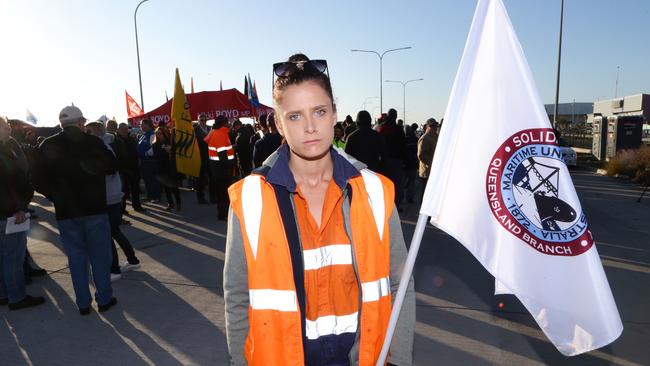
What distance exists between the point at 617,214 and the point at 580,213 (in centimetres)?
798

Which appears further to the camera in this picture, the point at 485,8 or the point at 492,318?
the point at 492,318

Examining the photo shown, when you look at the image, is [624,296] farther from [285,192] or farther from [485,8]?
[285,192]

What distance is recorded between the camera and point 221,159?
8844mm

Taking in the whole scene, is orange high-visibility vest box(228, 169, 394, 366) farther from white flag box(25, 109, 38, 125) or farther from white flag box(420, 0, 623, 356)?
white flag box(25, 109, 38, 125)

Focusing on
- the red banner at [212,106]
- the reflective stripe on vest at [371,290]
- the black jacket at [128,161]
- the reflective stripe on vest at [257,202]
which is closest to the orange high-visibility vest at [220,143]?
the black jacket at [128,161]

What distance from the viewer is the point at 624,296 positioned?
461 centimetres

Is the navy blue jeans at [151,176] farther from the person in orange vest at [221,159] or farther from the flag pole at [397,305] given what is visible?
the flag pole at [397,305]

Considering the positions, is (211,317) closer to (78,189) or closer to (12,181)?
(78,189)

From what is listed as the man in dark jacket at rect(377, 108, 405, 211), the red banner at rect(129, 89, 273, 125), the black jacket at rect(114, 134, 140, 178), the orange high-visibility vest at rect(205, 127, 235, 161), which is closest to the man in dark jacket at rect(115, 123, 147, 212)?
the black jacket at rect(114, 134, 140, 178)

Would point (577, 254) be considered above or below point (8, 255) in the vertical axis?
above

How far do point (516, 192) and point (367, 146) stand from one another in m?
5.40

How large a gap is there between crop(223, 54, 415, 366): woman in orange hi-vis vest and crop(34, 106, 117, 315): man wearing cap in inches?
126

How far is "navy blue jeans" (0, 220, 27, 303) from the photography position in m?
4.55

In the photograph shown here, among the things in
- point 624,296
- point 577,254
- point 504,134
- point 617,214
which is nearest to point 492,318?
point 624,296
